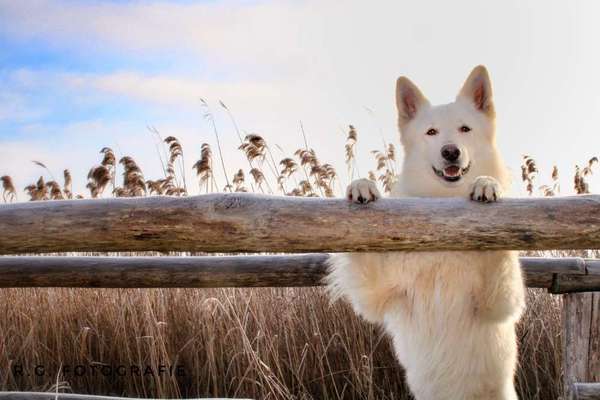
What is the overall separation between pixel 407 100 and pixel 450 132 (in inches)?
13.2

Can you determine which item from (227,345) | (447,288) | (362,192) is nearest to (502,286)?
(447,288)

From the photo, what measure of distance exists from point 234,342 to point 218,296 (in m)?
0.42

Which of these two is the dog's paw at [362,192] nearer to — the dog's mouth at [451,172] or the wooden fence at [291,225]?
the wooden fence at [291,225]

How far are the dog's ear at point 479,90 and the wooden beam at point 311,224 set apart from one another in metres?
0.75

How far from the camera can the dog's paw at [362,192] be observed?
99.7 inches

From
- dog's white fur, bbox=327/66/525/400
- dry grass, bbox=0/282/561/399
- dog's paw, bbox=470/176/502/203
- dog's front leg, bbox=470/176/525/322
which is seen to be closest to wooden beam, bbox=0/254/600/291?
dry grass, bbox=0/282/561/399

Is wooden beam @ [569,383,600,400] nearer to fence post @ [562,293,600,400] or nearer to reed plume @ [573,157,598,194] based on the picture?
fence post @ [562,293,600,400]

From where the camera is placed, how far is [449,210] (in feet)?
8.30

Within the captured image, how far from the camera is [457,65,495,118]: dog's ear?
3207 mm

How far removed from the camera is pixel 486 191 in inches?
101

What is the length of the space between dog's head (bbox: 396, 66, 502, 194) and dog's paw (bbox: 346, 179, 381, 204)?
0.55m

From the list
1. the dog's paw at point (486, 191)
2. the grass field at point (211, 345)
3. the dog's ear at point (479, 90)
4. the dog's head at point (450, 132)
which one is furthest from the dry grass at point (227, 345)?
the dog's paw at point (486, 191)

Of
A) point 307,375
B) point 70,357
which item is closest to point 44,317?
point 70,357

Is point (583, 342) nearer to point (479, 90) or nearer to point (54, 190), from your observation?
point (479, 90)
